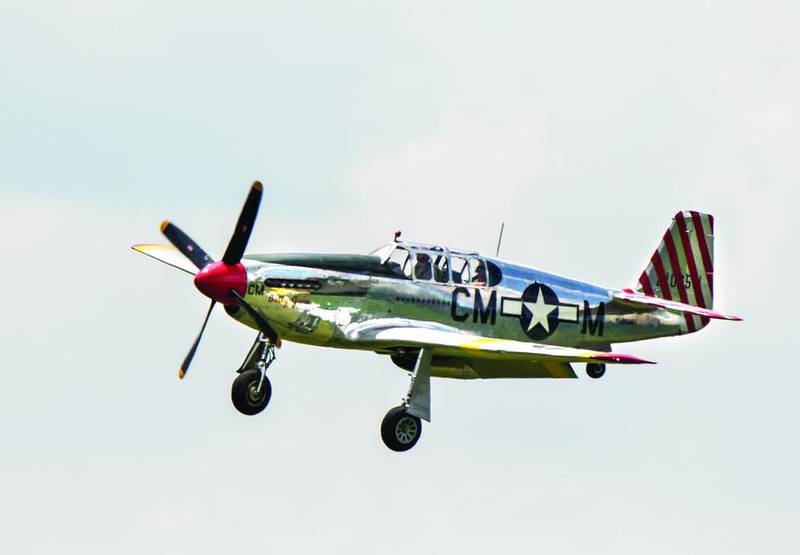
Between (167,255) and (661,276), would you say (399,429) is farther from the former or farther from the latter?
(661,276)

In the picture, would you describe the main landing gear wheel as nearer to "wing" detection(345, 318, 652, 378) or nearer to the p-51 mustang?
the p-51 mustang

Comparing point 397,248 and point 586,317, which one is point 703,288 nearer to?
point 586,317

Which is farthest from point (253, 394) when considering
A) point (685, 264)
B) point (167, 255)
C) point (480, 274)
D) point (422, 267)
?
point (685, 264)

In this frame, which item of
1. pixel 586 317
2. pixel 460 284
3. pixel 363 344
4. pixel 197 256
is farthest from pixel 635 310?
pixel 197 256

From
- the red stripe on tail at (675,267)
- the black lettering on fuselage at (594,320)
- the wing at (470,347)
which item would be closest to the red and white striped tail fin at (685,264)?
the red stripe on tail at (675,267)

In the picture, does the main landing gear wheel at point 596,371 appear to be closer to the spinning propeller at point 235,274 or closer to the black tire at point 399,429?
the black tire at point 399,429

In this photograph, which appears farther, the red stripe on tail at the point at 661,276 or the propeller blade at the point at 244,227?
the red stripe on tail at the point at 661,276

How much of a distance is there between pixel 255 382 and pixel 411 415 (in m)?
2.50

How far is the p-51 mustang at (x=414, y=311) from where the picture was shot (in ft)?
85.9

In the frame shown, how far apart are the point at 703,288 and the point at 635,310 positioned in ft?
6.72

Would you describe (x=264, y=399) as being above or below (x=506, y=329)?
below

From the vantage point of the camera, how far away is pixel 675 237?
104 feet

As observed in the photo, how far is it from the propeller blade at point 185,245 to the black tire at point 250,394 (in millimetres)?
1803

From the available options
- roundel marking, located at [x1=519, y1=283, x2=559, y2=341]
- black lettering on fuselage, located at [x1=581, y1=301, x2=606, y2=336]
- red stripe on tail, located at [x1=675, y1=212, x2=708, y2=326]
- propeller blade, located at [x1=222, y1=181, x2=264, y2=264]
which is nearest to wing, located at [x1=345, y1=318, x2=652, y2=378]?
roundel marking, located at [x1=519, y1=283, x2=559, y2=341]
